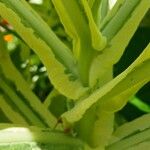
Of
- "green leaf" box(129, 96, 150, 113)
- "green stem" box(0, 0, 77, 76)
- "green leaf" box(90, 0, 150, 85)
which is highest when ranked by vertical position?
"green stem" box(0, 0, 77, 76)

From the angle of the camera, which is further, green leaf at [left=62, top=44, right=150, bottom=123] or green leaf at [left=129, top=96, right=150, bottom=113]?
green leaf at [left=129, top=96, right=150, bottom=113]

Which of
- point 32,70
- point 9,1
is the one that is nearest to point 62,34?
point 32,70

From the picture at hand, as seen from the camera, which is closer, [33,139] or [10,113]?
[33,139]

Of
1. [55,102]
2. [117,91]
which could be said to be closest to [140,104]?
[55,102]

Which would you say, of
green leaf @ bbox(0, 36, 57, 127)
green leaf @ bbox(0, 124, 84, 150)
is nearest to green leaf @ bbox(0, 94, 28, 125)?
green leaf @ bbox(0, 36, 57, 127)

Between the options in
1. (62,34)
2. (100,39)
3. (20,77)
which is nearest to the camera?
(100,39)

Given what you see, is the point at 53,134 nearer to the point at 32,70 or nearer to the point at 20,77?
the point at 20,77

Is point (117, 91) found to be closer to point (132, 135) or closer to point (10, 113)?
point (132, 135)

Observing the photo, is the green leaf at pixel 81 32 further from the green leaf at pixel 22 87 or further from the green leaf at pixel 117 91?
the green leaf at pixel 22 87

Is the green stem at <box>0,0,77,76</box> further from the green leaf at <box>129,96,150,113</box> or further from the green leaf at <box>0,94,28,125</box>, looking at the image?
the green leaf at <box>129,96,150,113</box>

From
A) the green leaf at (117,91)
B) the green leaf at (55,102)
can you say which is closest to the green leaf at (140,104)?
the green leaf at (55,102)

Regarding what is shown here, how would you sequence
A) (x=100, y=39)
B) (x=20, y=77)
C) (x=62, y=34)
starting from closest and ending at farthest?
(x=100, y=39)
(x=20, y=77)
(x=62, y=34)
